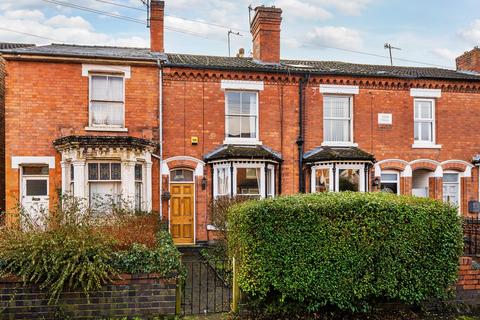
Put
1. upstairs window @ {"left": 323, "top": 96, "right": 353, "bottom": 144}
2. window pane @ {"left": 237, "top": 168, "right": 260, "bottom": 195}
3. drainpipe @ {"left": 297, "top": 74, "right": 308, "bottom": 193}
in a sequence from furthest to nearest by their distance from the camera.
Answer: upstairs window @ {"left": 323, "top": 96, "right": 353, "bottom": 144}
drainpipe @ {"left": 297, "top": 74, "right": 308, "bottom": 193}
window pane @ {"left": 237, "top": 168, "right": 260, "bottom": 195}

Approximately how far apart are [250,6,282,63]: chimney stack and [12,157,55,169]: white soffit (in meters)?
9.13

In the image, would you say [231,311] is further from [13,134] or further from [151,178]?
[13,134]

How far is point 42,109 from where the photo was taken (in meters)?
14.6

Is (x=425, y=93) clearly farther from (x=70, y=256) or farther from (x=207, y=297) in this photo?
(x=70, y=256)

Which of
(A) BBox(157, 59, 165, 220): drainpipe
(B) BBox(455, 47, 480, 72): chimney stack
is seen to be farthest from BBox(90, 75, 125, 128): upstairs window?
(B) BBox(455, 47, 480, 72): chimney stack

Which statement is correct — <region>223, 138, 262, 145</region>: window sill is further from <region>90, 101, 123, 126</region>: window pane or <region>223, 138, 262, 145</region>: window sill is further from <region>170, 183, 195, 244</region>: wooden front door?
<region>90, 101, 123, 126</region>: window pane

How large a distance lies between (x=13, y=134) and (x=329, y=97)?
11.9 meters

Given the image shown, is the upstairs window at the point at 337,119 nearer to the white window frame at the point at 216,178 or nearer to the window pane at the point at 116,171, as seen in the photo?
the white window frame at the point at 216,178

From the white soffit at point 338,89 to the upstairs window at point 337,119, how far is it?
11.3 inches

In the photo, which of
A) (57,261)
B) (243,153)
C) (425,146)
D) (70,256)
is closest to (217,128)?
(243,153)

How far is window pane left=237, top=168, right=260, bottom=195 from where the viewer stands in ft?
51.3

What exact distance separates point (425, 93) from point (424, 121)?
46.0 inches

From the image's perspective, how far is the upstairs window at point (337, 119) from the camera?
16953 mm

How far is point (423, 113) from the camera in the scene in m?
17.7
